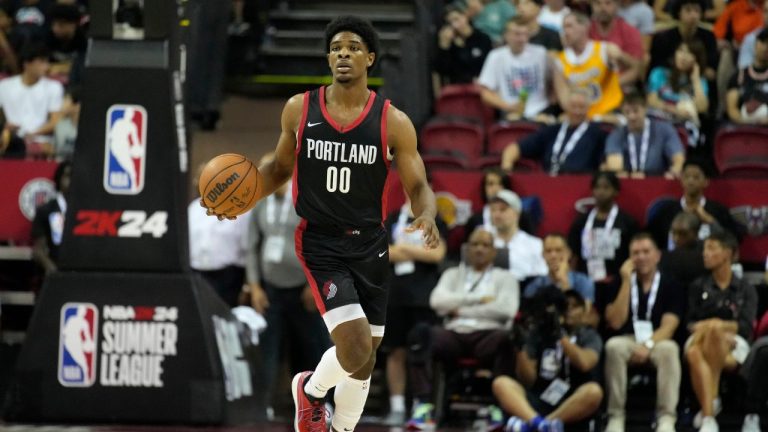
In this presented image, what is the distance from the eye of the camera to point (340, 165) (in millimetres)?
6715

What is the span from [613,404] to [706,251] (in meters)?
1.34

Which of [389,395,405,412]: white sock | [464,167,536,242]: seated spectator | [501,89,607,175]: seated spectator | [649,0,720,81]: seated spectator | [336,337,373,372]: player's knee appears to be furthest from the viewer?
[649,0,720,81]: seated spectator

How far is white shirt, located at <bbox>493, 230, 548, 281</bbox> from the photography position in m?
11.0

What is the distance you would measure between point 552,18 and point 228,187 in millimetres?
8198

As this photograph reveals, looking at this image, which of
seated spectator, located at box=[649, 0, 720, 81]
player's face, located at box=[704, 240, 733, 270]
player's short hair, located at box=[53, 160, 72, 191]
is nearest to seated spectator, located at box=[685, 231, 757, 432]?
player's face, located at box=[704, 240, 733, 270]

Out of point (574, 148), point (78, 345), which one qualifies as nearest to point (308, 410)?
point (78, 345)

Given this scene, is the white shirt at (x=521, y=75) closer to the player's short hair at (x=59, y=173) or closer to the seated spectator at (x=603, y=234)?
the seated spectator at (x=603, y=234)

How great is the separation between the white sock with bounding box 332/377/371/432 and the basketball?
3.42ft

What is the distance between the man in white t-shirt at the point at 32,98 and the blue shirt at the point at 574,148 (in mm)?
4656

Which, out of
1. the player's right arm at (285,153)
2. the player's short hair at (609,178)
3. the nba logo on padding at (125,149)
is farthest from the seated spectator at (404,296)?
the player's right arm at (285,153)

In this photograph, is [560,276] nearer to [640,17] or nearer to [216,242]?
[216,242]

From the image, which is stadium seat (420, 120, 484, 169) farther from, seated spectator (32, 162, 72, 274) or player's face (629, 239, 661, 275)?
seated spectator (32, 162, 72, 274)

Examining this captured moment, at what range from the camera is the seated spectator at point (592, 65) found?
12.8 meters

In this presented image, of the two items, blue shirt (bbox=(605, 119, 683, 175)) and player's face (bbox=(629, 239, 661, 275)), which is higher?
blue shirt (bbox=(605, 119, 683, 175))
